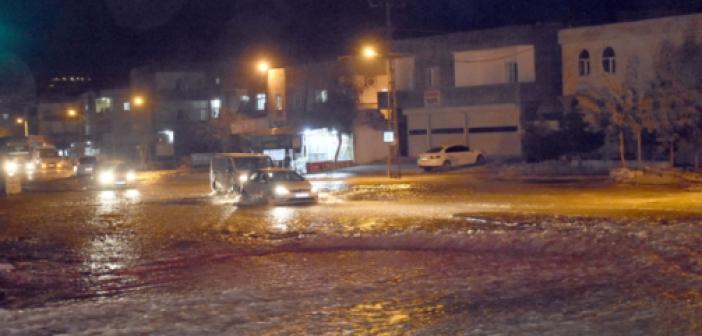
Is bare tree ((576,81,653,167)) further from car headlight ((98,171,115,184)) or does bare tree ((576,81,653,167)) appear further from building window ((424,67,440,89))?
car headlight ((98,171,115,184))

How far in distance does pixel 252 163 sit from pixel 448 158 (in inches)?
648

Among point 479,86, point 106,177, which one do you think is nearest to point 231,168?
point 106,177

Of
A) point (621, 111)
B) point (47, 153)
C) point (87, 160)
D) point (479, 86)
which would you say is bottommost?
point (87, 160)

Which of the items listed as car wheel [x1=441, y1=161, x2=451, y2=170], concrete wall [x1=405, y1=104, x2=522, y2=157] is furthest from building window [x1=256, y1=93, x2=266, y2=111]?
car wheel [x1=441, y1=161, x2=451, y2=170]

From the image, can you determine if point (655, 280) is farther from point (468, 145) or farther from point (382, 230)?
point (468, 145)

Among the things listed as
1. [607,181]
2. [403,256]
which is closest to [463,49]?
[607,181]

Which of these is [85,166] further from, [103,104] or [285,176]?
[103,104]

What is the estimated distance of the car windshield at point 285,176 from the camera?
3052 centimetres

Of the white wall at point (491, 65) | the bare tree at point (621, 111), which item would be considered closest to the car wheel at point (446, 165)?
the white wall at point (491, 65)

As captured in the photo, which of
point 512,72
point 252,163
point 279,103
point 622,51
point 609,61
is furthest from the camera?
point 279,103

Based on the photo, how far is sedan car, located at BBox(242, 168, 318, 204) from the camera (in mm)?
29578

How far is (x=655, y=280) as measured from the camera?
1317cm

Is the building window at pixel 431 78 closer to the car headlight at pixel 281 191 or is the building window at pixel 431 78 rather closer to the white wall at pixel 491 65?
the white wall at pixel 491 65

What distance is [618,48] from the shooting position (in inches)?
2055
